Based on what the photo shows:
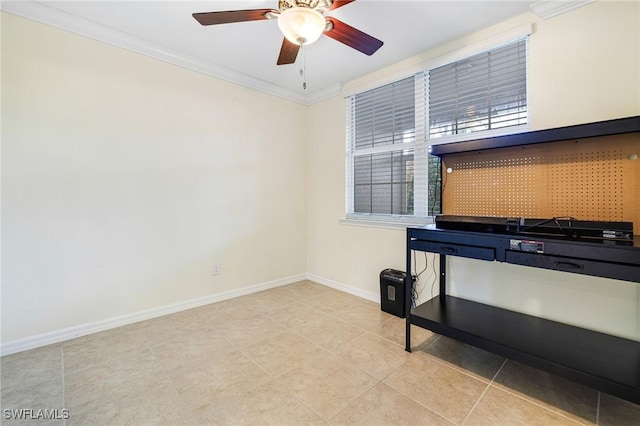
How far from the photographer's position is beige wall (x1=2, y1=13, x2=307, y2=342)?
2.06 meters

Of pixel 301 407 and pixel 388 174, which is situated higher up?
pixel 388 174

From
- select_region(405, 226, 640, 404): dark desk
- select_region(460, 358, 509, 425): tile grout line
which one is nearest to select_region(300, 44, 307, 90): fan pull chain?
select_region(405, 226, 640, 404): dark desk

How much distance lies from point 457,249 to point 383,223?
115 cm

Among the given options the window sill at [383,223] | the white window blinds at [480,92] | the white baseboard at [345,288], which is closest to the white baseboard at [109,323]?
the white baseboard at [345,288]

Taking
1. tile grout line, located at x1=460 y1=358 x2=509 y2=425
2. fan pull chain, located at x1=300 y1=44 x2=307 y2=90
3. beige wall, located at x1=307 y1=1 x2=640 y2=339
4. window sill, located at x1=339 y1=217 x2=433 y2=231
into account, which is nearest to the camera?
tile grout line, located at x1=460 y1=358 x2=509 y2=425

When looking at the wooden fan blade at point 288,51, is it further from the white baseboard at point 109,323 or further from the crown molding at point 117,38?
the white baseboard at point 109,323

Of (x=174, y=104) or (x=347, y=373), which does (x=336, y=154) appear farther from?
(x=347, y=373)

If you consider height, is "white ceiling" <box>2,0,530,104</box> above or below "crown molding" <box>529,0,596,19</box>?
above

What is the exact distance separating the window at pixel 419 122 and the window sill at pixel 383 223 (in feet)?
0.15

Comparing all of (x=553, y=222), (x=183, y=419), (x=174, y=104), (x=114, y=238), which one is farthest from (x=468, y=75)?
(x=114, y=238)

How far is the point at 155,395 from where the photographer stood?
1611mm

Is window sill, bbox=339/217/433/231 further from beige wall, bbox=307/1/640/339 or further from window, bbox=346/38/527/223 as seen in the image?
beige wall, bbox=307/1/640/339

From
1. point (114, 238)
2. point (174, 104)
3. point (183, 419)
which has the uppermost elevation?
point (174, 104)

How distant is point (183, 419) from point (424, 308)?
1.73 metres
